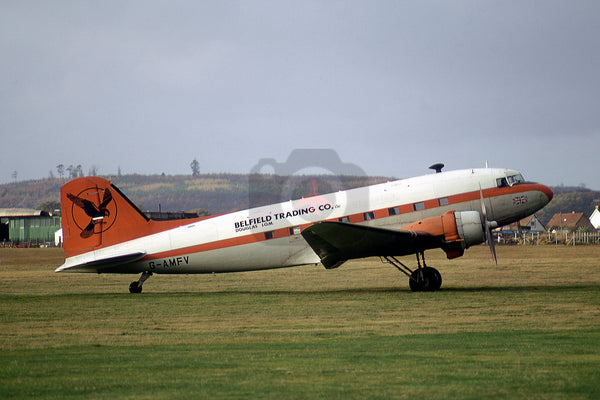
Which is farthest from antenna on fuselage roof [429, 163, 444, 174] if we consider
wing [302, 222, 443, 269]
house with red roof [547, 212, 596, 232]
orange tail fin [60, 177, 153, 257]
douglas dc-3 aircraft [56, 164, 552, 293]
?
house with red roof [547, 212, 596, 232]

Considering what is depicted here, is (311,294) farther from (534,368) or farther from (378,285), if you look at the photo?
(534,368)

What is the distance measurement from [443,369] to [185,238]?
1505 cm

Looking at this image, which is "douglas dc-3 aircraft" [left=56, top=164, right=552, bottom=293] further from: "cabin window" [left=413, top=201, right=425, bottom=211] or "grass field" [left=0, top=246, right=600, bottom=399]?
"grass field" [left=0, top=246, right=600, bottom=399]

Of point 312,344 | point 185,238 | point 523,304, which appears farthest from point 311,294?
point 312,344

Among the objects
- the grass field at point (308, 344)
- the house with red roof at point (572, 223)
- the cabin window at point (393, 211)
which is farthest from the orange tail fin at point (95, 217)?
the house with red roof at point (572, 223)

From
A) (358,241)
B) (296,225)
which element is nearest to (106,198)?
(296,225)

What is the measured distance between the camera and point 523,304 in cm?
1781

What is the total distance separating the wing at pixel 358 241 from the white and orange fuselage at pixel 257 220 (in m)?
0.60

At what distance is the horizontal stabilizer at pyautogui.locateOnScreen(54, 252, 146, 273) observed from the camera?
23.1m

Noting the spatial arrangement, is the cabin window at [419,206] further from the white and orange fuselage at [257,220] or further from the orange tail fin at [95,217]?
the orange tail fin at [95,217]

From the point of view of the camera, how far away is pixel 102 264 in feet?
76.1

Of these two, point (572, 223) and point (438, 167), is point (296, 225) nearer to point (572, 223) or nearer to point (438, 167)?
point (438, 167)

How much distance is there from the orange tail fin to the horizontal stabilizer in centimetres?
61

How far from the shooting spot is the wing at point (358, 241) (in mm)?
20375
